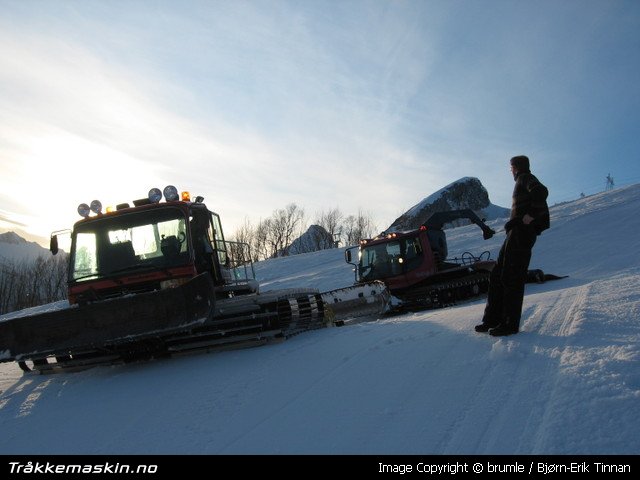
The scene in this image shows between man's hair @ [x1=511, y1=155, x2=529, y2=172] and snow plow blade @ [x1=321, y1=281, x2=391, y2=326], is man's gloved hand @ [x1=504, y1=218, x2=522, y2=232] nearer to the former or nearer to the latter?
man's hair @ [x1=511, y1=155, x2=529, y2=172]

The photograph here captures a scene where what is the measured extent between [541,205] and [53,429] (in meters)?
4.78

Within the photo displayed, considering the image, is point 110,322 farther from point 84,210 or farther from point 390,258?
point 390,258

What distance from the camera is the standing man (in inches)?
182

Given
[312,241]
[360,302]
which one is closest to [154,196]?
[360,302]

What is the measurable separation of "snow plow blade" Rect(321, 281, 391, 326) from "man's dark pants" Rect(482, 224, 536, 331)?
5419mm

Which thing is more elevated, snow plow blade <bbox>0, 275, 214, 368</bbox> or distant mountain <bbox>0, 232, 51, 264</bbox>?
distant mountain <bbox>0, 232, 51, 264</bbox>

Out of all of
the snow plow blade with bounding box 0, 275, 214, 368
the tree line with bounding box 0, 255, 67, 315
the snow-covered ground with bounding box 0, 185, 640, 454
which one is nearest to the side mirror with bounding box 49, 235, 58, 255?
the snow plow blade with bounding box 0, 275, 214, 368

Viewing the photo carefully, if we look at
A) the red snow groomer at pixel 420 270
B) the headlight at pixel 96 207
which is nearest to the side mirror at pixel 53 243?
the headlight at pixel 96 207

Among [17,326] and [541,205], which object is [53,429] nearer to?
[17,326]

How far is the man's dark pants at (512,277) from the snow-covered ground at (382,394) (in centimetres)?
25

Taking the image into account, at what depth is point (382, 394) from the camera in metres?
3.59

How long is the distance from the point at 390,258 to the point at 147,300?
9.15 metres

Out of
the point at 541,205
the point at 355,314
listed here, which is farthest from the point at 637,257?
the point at 541,205
